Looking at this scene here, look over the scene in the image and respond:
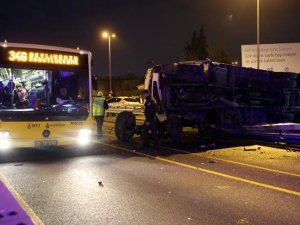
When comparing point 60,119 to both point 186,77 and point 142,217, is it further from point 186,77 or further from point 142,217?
point 142,217

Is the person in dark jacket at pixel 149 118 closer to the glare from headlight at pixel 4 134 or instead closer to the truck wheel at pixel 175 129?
the truck wheel at pixel 175 129

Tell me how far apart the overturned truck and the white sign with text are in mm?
20643

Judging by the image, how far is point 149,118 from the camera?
13469mm

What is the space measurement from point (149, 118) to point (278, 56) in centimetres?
2724

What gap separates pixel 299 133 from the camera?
1306cm

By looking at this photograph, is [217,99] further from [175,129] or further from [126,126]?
[126,126]

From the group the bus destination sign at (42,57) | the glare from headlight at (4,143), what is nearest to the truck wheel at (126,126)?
the bus destination sign at (42,57)

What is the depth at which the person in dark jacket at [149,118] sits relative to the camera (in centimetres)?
1336

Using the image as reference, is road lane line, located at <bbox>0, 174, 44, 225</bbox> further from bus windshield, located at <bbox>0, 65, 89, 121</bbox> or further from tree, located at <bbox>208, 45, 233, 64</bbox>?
tree, located at <bbox>208, 45, 233, 64</bbox>

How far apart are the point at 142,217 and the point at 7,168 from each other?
16.8 ft

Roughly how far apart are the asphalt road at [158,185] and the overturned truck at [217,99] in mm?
1476

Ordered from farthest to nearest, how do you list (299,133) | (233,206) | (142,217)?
1. (299,133)
2. (233,206)
3. (142,217)

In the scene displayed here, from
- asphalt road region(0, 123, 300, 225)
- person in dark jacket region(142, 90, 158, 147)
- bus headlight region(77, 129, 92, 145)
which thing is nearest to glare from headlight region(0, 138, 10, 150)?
asphalt road region(0, 123, 300, 225)

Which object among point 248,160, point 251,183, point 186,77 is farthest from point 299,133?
point 251,183
